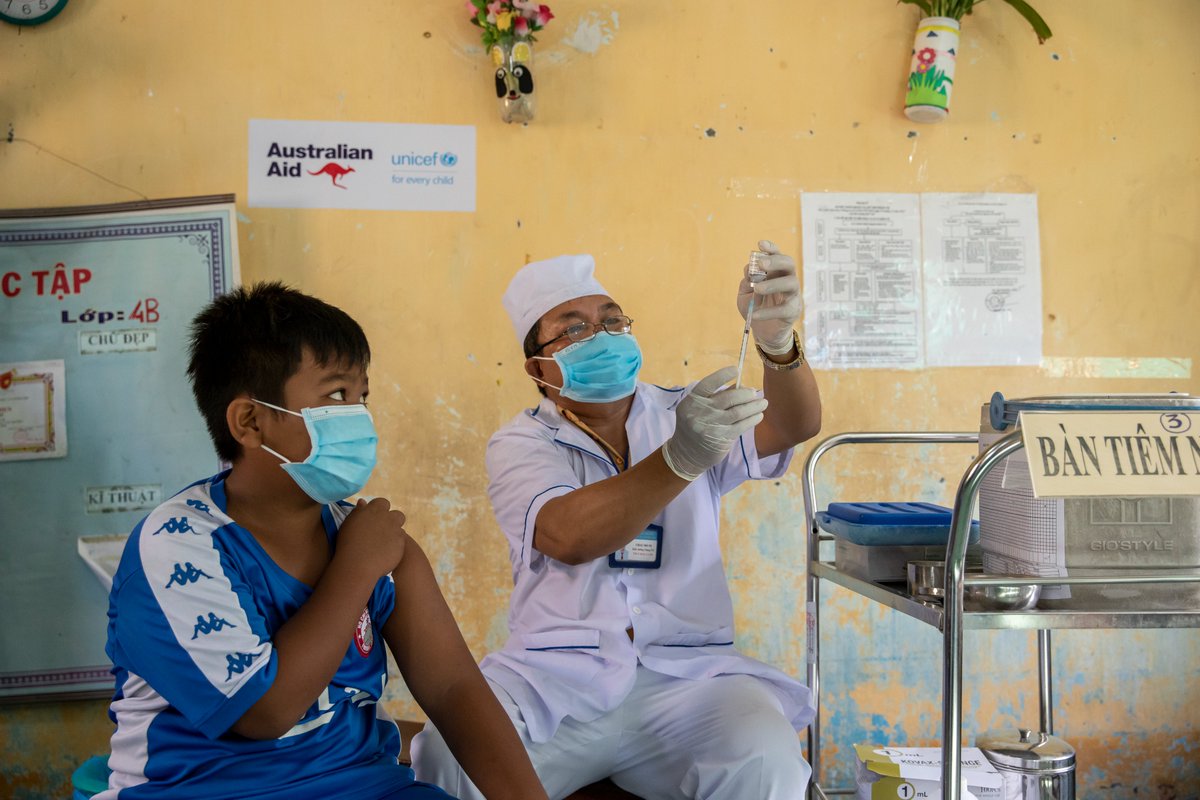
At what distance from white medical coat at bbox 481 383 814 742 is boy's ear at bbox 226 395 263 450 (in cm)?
58

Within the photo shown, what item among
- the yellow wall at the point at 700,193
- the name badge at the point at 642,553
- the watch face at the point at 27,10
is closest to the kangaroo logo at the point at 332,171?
the yellow wall at the point at 700,193

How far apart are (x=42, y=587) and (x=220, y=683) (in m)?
1.76

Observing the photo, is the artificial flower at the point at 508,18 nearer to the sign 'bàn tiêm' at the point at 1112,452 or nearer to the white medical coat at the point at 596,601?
the white medical coat at the point at 596,601

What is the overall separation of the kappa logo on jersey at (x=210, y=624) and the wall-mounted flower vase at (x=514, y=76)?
1.80 metres

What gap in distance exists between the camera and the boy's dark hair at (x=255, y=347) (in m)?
1.39

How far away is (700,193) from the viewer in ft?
9.14

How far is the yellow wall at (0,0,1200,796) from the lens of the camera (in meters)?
2.68

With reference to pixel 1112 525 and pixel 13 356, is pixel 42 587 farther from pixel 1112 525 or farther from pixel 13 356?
pixel 1112 525

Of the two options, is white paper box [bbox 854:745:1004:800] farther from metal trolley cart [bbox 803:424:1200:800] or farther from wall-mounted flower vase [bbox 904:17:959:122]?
wall-mounted flower vase [bbox 904:17:959:122]

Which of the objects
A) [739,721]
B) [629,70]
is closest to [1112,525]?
[739,721]

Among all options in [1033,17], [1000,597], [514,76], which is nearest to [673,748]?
[1000,597]

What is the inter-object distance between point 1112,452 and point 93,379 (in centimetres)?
246

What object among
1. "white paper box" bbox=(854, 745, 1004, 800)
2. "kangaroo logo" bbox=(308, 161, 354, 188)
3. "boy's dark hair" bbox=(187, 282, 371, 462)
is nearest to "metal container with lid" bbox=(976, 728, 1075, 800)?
"white paper box" bbox=(854, 745, 1004, 800)

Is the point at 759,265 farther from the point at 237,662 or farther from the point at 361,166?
the point at 361,166
